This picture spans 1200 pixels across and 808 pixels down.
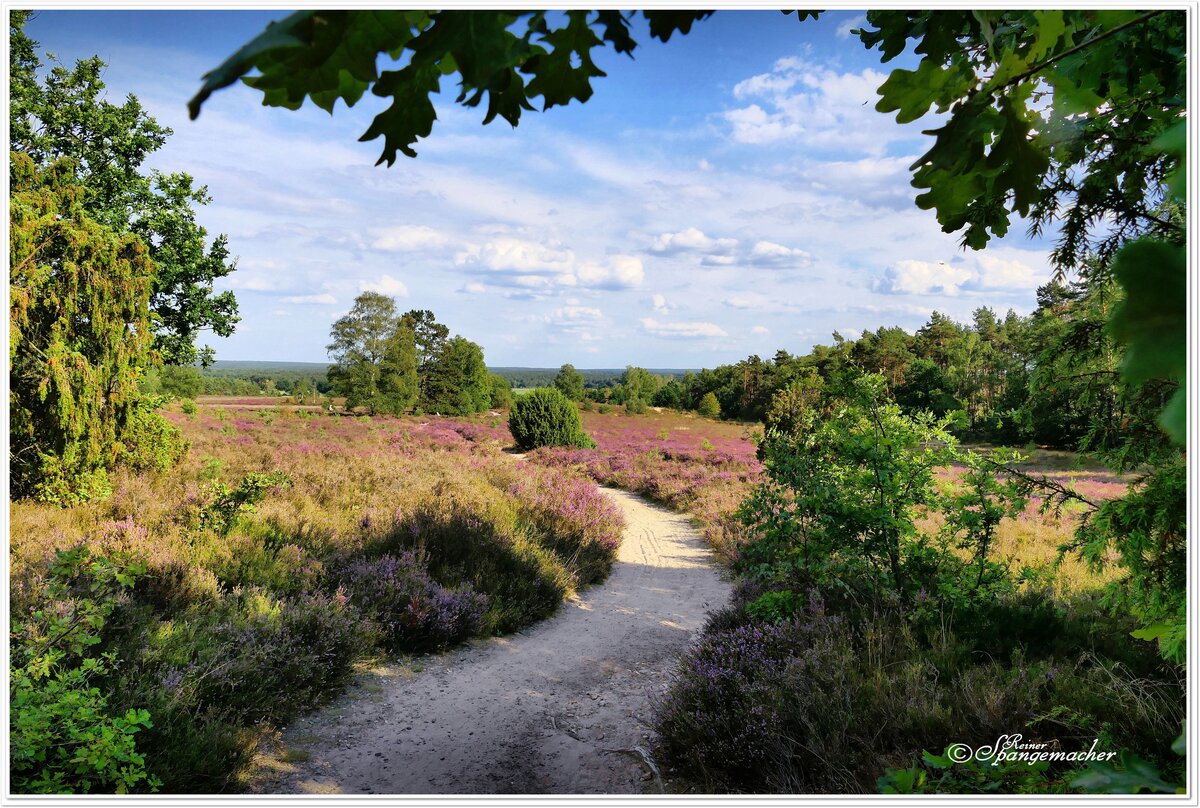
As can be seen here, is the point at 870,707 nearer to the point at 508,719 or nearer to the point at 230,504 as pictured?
the point at 508,719

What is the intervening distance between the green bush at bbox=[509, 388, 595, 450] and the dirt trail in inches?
463

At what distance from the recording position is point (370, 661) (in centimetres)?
471

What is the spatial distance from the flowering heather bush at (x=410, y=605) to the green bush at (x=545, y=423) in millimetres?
12247

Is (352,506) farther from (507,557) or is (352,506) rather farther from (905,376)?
(905,376)

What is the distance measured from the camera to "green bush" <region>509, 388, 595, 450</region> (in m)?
18.2

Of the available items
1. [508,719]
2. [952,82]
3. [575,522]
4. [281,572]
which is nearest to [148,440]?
[281,572]

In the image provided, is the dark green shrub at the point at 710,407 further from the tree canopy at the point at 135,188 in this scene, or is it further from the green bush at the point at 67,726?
the green bush at the point at 67,726

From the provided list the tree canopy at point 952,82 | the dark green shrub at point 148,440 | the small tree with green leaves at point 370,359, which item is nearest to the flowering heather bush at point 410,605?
the dark green shrub at point 148,440

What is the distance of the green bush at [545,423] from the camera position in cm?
1817

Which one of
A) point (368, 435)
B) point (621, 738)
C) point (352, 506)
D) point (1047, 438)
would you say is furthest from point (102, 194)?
point (1047, 438)

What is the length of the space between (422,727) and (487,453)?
38.4 feet

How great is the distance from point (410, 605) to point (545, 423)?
513 inches

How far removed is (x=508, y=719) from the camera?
3953mm

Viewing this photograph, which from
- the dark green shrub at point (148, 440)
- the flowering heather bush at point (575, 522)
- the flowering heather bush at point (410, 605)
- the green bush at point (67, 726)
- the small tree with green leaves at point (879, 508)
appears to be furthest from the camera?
the flowering heather bush at point (575, 522)
